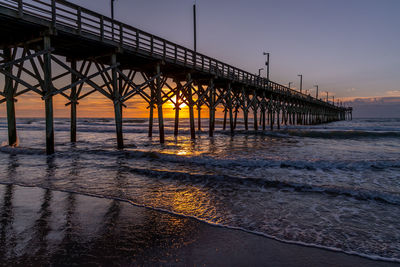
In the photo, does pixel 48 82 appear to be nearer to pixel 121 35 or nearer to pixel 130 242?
pixel 121 35

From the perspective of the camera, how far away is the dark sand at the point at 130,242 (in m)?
2.38

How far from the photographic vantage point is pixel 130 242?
273 centimetres

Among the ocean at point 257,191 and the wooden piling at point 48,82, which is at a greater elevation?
the wooden piling at point 48,82

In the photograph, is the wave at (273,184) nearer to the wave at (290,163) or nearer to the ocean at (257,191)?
the ocean at (257,191)

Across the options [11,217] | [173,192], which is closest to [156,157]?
[173,192]

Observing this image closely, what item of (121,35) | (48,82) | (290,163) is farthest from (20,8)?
(290,163)

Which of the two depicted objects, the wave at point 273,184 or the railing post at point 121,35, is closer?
the wave at point 273,184

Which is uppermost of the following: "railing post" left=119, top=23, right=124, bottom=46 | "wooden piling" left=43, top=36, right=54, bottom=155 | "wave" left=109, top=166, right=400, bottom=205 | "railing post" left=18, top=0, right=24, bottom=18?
"railing post" left=119, top=23, right=124, bottom=46

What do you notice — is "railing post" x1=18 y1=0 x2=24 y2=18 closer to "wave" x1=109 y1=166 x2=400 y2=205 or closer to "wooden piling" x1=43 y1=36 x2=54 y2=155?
"wooden piling" x1=43 y1=36 x2=54 y2=155

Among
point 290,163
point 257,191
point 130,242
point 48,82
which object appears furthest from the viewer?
point 48,82

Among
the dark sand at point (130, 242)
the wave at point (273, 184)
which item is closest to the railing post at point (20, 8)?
the wave at point (273, 184)

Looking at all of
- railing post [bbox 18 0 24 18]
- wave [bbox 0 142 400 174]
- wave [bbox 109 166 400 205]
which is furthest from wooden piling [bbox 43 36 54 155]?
wave [bbox 109 166 400 205]

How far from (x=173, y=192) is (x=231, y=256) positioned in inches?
100

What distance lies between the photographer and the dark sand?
2.38 metres
